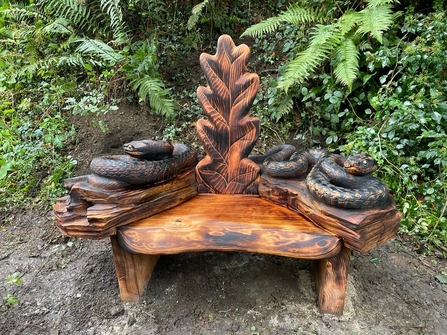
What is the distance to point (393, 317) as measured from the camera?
166 centimetres

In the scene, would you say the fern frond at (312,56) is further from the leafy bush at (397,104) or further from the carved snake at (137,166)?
the carved snake at (137,166)

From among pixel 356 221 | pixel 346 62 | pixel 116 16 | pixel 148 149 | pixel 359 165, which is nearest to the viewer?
pixel 356 221

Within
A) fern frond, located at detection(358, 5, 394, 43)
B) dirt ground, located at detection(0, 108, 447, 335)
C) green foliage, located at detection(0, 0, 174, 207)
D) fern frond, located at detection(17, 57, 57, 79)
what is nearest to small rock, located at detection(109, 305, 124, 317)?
dirt ground, located at detection(0, 108, 447, 335)

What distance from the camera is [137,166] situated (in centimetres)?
147

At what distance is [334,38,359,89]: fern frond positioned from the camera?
7.75ft

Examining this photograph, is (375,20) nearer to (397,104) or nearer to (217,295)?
(397,104)

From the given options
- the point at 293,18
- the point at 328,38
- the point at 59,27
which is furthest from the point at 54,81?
the point at 328,38

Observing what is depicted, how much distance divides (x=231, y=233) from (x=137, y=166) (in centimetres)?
53

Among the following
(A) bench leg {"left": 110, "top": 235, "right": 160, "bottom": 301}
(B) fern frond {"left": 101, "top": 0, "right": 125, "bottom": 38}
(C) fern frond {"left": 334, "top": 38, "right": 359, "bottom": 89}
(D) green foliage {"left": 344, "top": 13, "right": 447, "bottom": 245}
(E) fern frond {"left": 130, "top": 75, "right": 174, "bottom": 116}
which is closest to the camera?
(A) bench leg {"left": 110, "top": 235, "right": 160, "bottom": 301}

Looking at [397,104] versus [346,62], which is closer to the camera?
[397,104]

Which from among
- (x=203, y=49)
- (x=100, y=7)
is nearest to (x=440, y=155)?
(x=203, y=49)

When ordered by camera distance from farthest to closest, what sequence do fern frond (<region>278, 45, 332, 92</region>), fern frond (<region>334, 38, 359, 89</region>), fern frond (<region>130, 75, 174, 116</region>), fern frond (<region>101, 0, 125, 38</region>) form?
fern frond (<region>101, 0, 125, 38</region>)
fern frond (<region>130, 75, 174, 116</region>)
fern frond (<region>278, 45, 332, 92</region>)
fern frond (<region>334, 38, 359, 89</region>)

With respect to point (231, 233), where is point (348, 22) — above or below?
above

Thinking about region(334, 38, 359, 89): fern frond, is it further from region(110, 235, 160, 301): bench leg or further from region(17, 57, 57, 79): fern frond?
region(17, 57, 57, 79): fern frond
